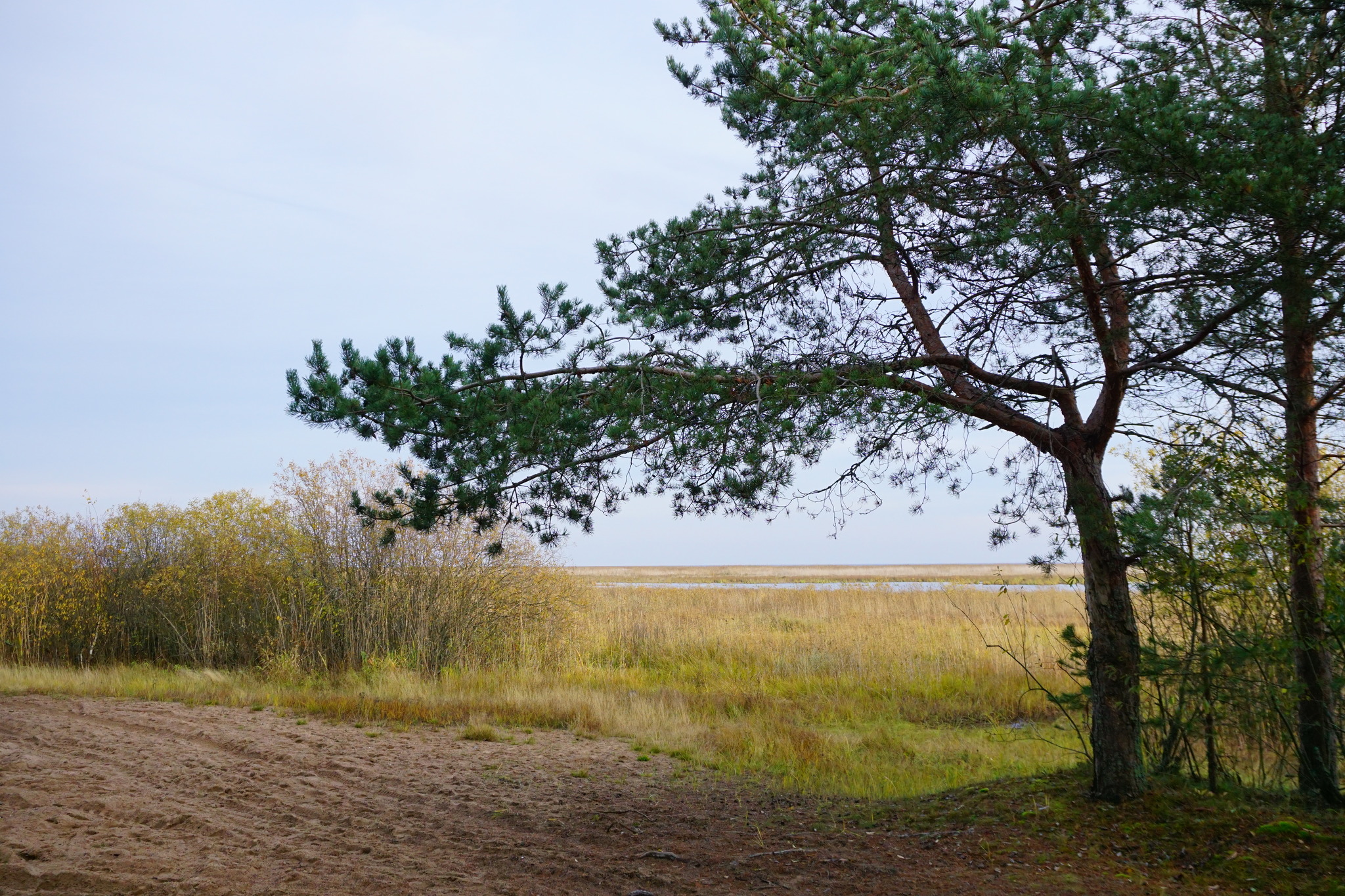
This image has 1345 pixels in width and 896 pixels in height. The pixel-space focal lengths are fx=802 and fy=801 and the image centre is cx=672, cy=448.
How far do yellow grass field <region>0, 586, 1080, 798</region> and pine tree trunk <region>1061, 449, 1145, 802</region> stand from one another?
5.99 feet

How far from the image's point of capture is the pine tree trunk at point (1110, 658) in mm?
5215

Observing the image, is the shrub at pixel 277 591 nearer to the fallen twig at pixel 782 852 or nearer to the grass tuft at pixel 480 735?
the grass tuft at pixel 480 735

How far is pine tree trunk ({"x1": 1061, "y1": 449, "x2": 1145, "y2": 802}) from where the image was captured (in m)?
5.21

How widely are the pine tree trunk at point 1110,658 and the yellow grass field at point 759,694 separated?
5.99 ft

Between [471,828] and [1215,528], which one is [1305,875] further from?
[471,828]

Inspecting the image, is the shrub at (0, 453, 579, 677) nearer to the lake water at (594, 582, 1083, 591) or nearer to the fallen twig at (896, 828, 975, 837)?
the fallen twig at (896, 828, 975, 837)

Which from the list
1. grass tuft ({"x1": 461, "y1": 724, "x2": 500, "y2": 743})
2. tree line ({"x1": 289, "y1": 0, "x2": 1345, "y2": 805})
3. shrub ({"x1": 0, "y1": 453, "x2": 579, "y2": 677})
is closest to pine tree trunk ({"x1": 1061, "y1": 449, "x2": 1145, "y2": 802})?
tree line ({"x1": 289, "y1": 0, "x2": 1345, "y2": 805})

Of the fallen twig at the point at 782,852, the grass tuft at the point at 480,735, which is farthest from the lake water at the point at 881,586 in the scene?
the fallen twig at the point at 782,852

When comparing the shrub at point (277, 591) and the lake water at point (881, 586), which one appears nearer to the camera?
the shrub at point (277, 591)

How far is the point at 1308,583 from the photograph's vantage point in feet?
16.4

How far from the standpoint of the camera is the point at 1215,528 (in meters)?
4.75

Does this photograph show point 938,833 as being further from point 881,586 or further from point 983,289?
point 881,586

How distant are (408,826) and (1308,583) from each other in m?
6.08

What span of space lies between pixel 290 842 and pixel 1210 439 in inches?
255
